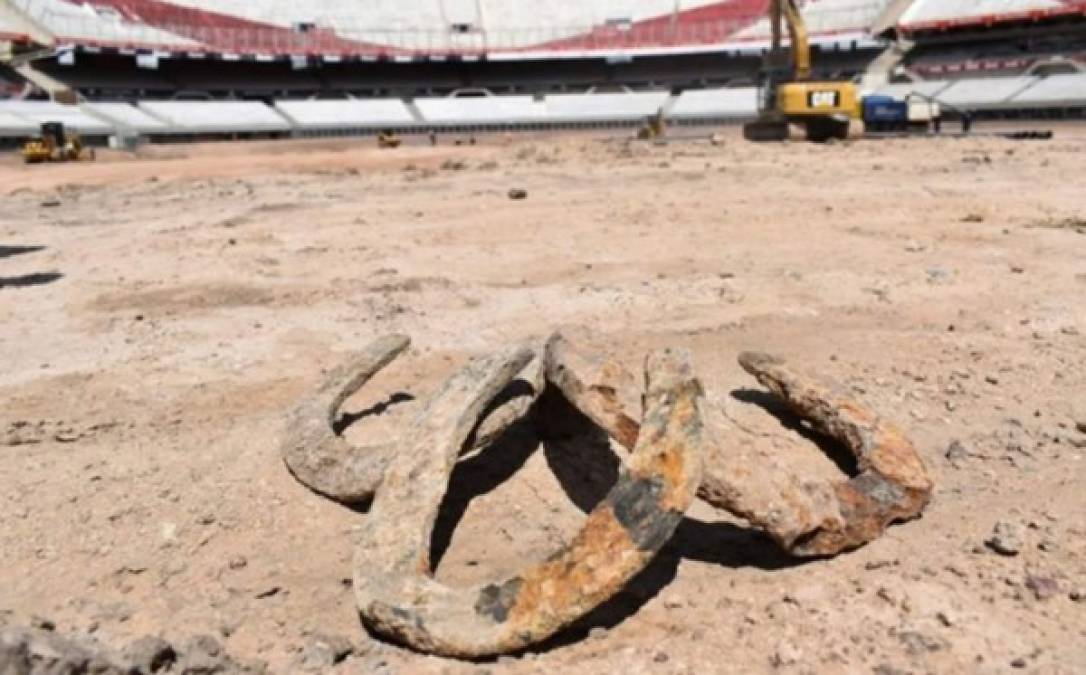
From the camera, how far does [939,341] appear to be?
220 inches

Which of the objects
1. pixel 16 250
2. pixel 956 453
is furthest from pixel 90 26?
pixel 956 453

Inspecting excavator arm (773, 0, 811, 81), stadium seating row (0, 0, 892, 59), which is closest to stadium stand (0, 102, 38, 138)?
stadium seating row (0, 0, 892, 59)

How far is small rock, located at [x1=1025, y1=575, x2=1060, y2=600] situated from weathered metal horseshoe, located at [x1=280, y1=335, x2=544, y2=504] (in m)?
1.98

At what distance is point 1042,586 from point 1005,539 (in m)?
0.25

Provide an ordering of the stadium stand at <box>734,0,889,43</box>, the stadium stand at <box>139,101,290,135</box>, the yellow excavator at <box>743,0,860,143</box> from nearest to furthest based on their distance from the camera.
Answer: the yellow excavator at <box>743,0,860,143</box>
the stadium stand at <box>139,101,290,135</box>
the stadium stand at <box>734,0,889,43</box>

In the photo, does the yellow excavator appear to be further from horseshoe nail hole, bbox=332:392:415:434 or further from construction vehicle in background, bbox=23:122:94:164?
construction vehicle in background, bbox=23:122:94:164

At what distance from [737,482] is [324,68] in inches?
2060

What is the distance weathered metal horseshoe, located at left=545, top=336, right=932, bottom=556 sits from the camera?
289 cm

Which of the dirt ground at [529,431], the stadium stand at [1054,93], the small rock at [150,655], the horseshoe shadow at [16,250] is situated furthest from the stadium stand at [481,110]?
the small rock at [150,655]

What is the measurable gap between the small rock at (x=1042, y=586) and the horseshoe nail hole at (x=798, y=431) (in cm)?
88

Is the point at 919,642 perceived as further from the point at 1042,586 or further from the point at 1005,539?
the point at 1005,539

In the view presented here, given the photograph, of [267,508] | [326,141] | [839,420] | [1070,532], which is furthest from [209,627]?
[326,141]

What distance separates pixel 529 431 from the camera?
13.5 ft

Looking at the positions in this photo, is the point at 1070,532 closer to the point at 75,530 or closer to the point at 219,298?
the point at 75,530
